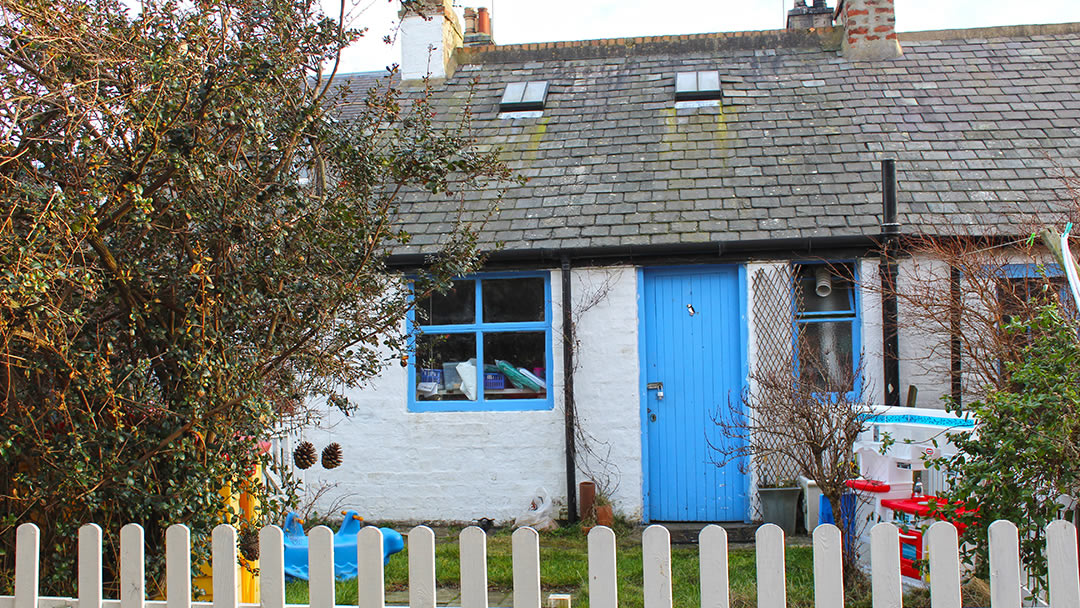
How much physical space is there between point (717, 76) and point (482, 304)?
168 inches

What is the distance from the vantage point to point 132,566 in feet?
11.4

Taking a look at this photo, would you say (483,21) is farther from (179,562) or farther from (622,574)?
(179,562)

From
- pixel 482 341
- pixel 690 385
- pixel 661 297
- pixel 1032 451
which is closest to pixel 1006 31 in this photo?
pixel 661 297

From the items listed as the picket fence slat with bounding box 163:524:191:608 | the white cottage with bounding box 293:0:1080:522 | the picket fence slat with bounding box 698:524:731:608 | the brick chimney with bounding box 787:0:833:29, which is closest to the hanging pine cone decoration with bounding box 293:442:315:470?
the white cottage with bounding box 293:0:1080:522

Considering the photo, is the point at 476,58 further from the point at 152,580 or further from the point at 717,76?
the point at 152,580

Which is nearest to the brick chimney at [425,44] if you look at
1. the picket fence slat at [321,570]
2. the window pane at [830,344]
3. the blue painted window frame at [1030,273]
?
the window pane at [830,344]

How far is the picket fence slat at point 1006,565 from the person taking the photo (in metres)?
3.16

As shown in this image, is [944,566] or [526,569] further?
[526,569]

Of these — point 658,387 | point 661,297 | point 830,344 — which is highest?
point 661,297

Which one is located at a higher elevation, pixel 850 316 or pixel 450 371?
pixel 850 316

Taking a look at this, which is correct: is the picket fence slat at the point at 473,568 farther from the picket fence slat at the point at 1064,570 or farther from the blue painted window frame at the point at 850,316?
the blue painted window frame at the point at 850,316

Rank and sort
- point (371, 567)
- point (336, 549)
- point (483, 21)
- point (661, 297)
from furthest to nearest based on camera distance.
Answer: point (483, 21) < point (661, 297) < point (336, 549) < point (371, 567)

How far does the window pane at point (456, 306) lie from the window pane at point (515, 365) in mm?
305

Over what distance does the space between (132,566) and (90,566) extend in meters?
0.15
